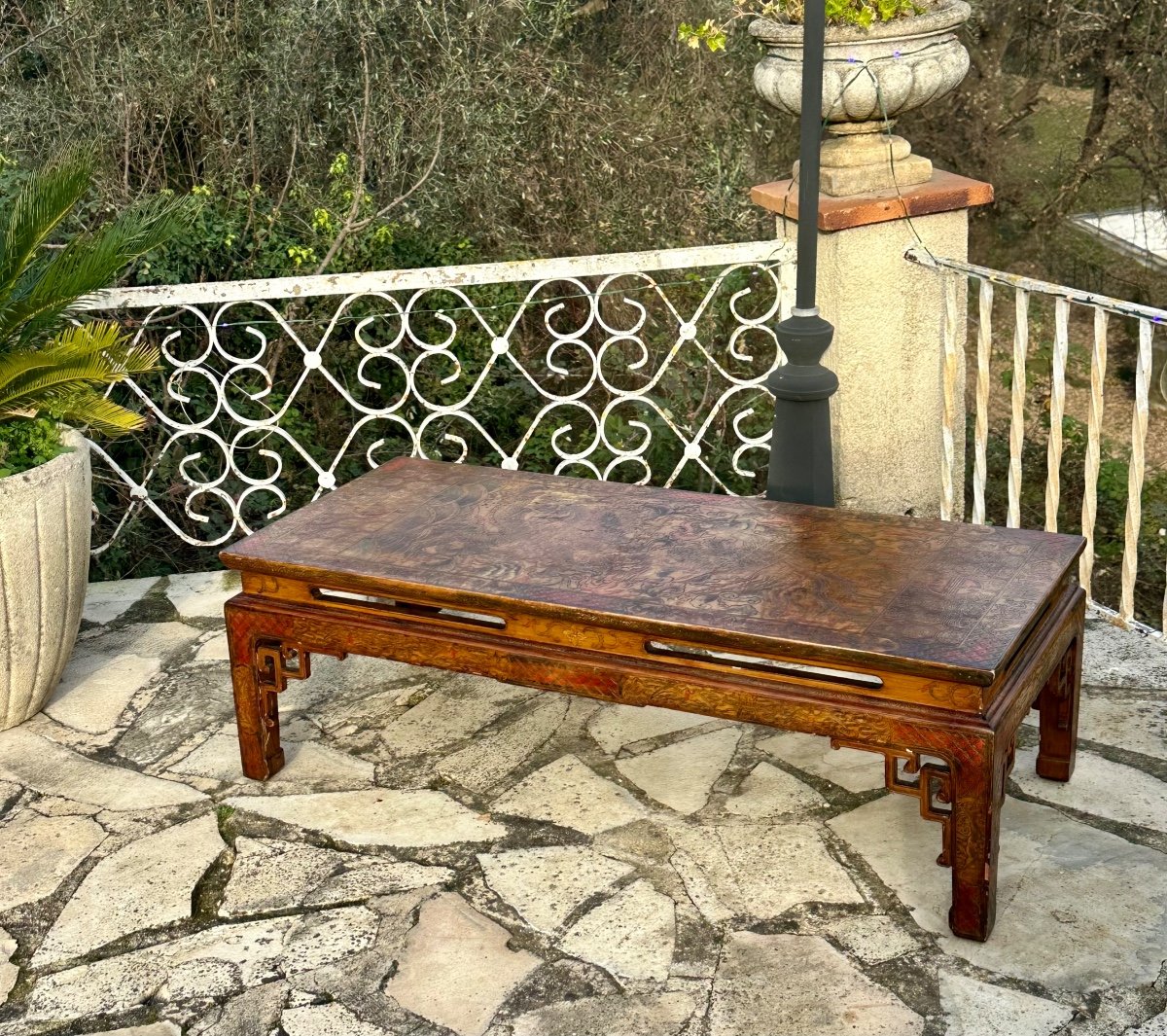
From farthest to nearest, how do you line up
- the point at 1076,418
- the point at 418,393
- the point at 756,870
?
the point at 1076,418 → the point at 418,393 → the point at 756,870

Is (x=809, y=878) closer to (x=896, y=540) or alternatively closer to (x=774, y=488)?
(x=896, y=540)

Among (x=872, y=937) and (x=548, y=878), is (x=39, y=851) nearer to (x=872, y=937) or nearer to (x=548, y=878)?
(x=548, y=878)

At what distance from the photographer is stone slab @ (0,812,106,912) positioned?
3.10m

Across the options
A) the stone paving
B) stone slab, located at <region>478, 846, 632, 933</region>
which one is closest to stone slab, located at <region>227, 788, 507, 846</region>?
the stone paving

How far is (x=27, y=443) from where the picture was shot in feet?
12.3

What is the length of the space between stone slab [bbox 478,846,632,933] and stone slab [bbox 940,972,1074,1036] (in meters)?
0.72

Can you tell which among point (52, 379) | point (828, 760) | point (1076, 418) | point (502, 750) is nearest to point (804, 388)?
point (828, 760)

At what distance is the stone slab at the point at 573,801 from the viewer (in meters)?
3.23

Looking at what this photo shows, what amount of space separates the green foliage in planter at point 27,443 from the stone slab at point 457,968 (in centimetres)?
161

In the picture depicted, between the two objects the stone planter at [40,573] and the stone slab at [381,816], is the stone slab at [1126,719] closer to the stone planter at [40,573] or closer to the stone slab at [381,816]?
the stone slab at [381,816]

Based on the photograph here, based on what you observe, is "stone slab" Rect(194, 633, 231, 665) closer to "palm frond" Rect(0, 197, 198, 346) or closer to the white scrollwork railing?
the white scrollwork railing

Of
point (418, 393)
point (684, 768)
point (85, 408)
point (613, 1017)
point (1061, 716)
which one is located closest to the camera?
point (613, 1017)

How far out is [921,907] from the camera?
9.38ft

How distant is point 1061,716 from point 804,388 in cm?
102
